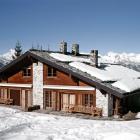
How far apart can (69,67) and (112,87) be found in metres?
4.72

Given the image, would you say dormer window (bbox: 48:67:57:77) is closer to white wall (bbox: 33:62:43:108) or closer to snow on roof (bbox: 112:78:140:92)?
white wall (bbox: 33:62:43:108)

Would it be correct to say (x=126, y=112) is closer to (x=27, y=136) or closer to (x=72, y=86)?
(x=72, y=86)

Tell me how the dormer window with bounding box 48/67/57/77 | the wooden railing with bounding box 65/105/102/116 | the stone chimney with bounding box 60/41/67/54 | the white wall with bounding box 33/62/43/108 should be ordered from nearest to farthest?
1. the wooden railing with bounding box 65/105/102/116
2. the dormer window with bounding box 48/67/57/77
3. the white wall with bounding box 33/62/43/108
4. the stone chimney with bounding box 60/41/67/54

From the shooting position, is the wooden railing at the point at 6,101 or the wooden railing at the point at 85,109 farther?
the wooden railing at the point at 6,101

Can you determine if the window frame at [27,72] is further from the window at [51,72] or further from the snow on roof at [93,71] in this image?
the snow on roof at [93,71]

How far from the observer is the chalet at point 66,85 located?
27891 millimetres

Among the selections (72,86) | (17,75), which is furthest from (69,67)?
(17,75)

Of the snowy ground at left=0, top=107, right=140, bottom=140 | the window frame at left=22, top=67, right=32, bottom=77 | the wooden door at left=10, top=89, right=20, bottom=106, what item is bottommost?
the snowy ground at left=0, top=107, right=140, bottom=140

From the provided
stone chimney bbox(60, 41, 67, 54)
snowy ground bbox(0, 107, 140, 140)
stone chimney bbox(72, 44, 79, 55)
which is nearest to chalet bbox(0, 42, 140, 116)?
stone chimney bbox(60, 41, 67, 54)

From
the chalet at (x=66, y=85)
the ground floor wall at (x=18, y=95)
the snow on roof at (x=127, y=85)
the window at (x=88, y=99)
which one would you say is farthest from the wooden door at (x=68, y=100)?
the snow on roof at (x=127, y=85)

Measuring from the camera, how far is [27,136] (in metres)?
19.4

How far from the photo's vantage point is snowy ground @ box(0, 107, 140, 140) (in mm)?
19406

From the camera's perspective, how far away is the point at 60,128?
2238cm

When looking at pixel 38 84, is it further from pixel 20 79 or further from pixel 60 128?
pixel 60 128
